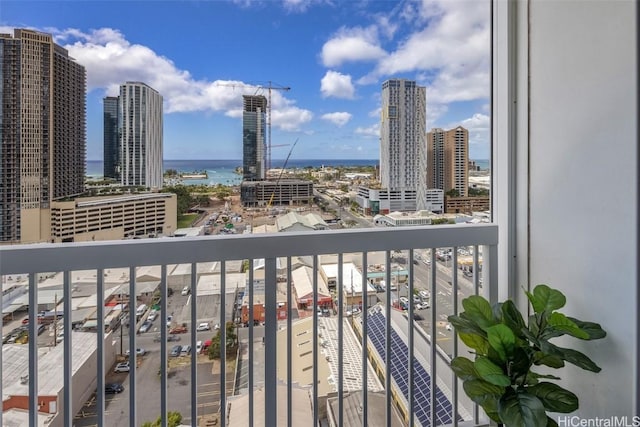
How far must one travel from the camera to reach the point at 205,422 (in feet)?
4.63

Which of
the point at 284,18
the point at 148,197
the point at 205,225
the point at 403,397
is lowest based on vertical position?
the point at 403,397

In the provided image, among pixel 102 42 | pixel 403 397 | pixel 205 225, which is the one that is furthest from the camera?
pixel 403 397

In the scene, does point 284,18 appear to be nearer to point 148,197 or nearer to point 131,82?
point 131,82

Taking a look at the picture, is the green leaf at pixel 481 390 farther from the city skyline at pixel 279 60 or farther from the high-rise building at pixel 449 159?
the city skyline at pixel 279 60

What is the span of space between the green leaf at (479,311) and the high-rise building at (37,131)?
1.56 m

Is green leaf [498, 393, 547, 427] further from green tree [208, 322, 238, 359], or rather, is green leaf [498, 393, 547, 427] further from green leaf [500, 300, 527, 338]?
green tree [208, 322, 238, 359]

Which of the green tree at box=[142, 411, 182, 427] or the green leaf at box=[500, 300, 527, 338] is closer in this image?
the green leaf at box=[500, 300, 527, 338]

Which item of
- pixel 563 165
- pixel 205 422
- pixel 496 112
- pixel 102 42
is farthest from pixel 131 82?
pixel 563 165

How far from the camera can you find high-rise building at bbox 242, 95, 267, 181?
1.50 metres

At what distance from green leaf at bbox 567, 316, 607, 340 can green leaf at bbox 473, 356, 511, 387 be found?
0.32 m

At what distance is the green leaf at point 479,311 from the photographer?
128 centimetres

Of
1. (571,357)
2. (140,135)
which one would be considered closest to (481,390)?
(571,357)

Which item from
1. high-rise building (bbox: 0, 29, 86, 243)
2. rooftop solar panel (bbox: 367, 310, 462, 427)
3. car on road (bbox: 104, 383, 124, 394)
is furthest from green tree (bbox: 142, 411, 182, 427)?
rooftop solar panel (bbox: 367, 310, 462, 427)

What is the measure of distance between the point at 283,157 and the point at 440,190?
783 mm
